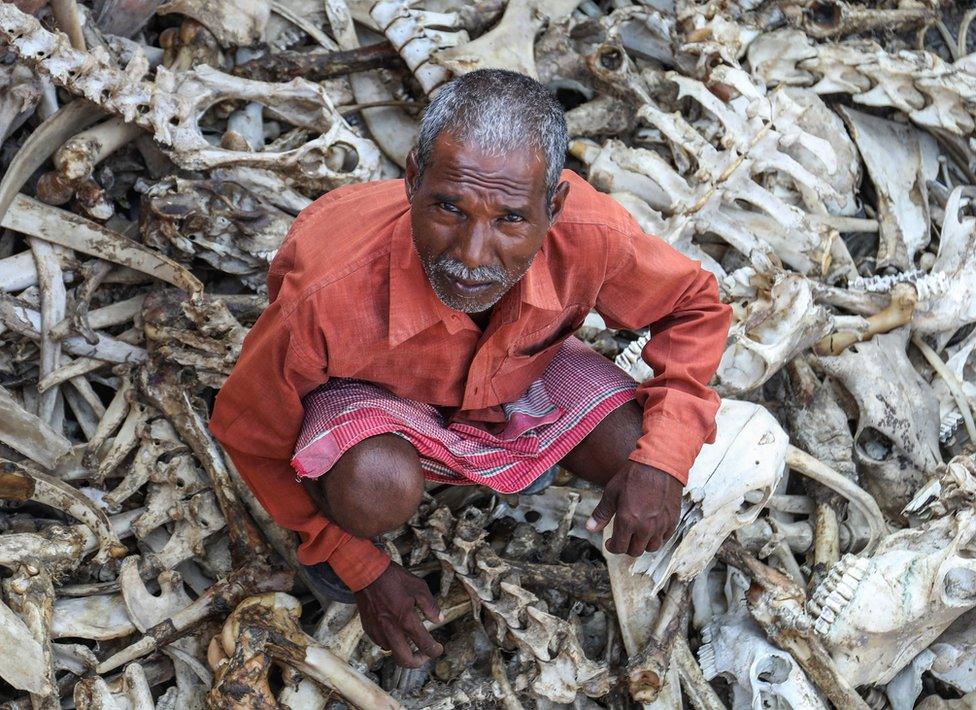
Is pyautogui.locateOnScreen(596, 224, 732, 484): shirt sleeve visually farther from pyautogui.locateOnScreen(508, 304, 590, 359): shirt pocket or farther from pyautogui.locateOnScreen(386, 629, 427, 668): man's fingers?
pyautogui.locateOnScreen(386, 629, 427, 668): man's fingers

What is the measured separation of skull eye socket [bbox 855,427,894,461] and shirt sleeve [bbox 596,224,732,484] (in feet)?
3.22

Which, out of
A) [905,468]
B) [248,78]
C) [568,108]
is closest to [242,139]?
[248,78]

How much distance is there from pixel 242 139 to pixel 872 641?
2330 mm

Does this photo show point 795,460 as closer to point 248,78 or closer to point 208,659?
point 208,659

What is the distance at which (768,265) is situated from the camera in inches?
129

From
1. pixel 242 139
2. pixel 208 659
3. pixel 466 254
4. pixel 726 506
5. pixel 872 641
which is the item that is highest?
pixel 466 254

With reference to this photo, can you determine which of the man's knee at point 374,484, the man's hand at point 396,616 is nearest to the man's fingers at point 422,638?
the man's hand at point 396,616

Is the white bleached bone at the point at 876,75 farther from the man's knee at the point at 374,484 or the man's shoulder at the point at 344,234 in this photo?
the man's knee at the point at 374,484

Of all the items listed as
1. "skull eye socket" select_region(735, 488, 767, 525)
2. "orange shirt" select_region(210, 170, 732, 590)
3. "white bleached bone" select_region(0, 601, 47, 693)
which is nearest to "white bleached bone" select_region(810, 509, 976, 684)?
"skull eye socket" select_region(735, 488, 767, 525)

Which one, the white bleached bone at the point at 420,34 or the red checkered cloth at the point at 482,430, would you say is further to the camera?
the white bleached bone at the point at 420,34

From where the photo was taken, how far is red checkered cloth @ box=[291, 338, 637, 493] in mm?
2396

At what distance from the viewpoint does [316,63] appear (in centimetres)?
376

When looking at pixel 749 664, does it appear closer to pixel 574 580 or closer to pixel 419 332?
pixel 574 580

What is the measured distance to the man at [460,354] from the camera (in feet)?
6.95
